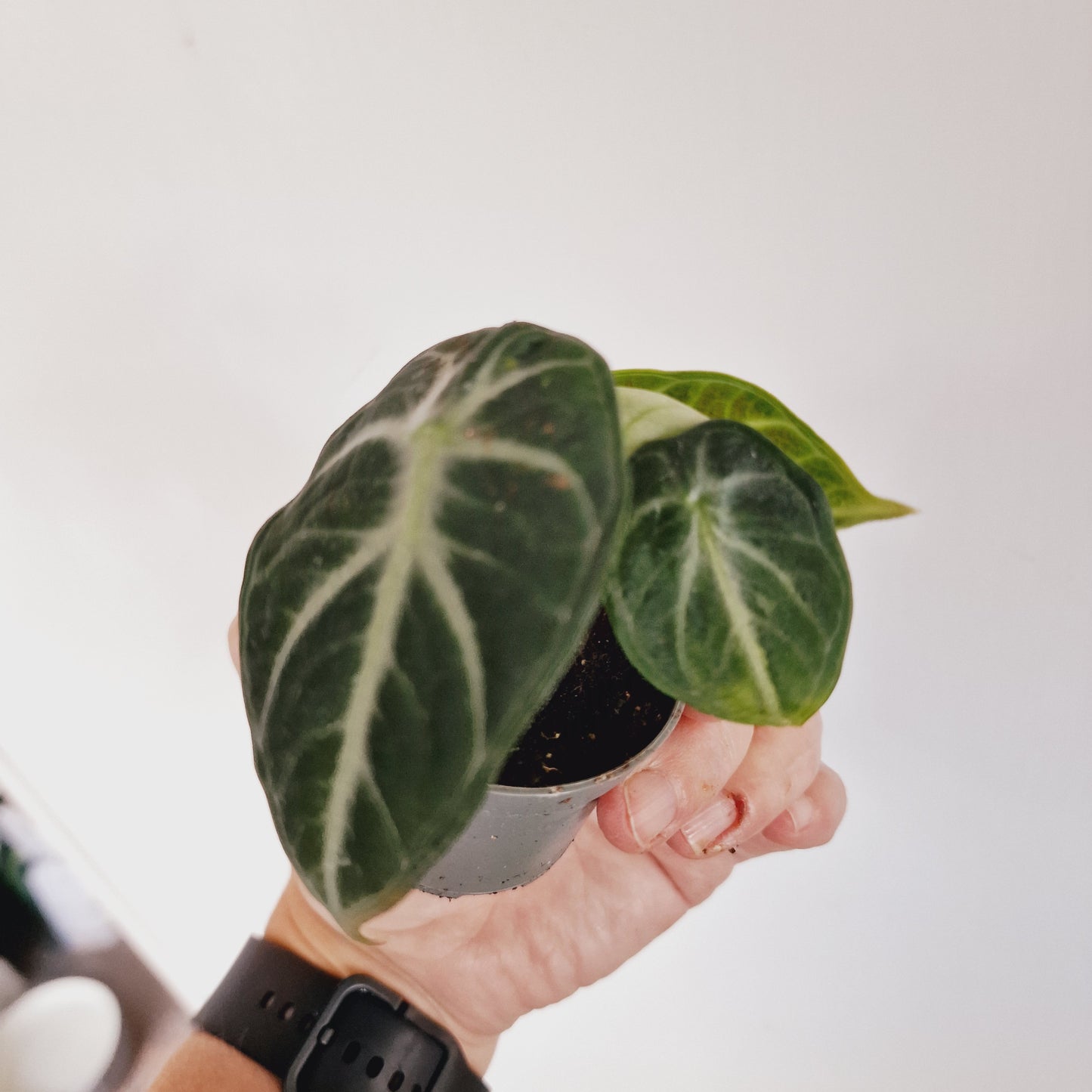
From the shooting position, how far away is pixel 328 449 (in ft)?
0.93

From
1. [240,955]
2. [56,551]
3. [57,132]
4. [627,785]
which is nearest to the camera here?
[627,785]

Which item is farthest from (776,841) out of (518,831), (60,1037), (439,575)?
(60,1037)

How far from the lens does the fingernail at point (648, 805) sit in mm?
467

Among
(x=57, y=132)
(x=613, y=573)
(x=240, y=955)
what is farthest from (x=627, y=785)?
(x=57, y=132)

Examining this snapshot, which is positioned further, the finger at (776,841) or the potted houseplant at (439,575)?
the finger at (776,841)

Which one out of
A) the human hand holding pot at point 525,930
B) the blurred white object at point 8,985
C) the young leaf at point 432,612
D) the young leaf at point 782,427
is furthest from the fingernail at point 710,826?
the blurred white object at point 8,985

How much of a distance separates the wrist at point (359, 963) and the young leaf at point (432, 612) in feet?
1.85

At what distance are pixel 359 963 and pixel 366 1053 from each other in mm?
97

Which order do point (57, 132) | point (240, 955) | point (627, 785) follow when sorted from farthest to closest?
point (240, 955), point (57, 132), point (627, 785)

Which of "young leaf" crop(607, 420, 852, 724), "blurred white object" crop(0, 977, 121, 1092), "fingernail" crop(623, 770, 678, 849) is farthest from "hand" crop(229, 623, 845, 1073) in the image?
"blurred white object" crop(0, 977, 121, 1092)

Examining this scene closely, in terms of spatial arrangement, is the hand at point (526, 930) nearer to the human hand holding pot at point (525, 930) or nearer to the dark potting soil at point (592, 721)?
the human hand holding pot at point (525, 930)

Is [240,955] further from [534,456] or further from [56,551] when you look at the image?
[534,456]

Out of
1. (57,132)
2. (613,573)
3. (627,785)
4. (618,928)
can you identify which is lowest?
(618,928)

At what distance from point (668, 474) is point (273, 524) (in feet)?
0.48
